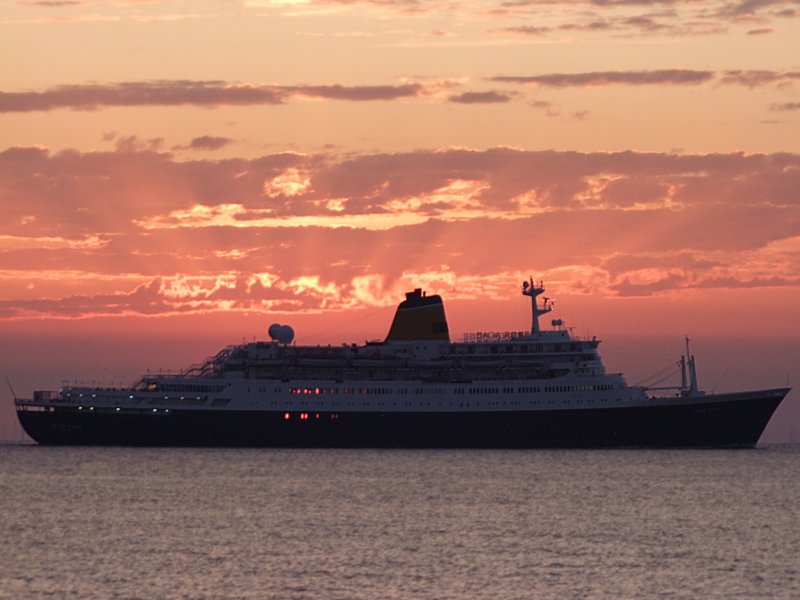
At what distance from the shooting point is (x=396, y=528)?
65.9m

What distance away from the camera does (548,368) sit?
380 feet

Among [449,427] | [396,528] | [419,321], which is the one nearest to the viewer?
[396,528]

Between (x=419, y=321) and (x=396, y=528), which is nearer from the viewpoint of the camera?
(x=396, y=528)

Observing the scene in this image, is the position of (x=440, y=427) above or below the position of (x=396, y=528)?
above

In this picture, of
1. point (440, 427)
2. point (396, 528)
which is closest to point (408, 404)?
point (440, 427)

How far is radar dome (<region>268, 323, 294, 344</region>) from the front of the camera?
386ft

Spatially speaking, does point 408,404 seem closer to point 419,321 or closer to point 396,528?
point 419,321

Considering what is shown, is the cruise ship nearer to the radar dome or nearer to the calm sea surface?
the radar dome

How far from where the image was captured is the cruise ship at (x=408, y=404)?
114938 mm

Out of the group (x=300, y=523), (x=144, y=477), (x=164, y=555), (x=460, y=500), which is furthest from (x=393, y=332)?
(x=164, y=555)

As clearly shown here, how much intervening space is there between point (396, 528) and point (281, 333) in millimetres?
52656

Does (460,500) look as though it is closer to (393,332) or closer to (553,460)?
(553,460)

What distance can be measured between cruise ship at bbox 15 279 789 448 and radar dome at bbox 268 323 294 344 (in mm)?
69

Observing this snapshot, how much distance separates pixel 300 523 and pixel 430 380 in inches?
1994
